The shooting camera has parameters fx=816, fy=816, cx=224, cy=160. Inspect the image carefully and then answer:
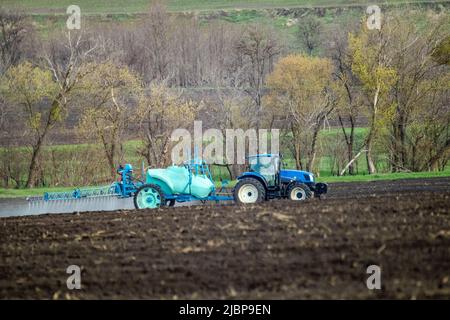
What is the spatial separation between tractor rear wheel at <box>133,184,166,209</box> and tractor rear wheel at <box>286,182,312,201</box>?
12.3 feet

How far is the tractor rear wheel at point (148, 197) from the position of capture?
24.0 meters

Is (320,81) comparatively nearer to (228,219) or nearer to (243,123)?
(243,123)

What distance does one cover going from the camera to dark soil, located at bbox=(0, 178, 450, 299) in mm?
12828

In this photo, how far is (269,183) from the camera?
24281 mm

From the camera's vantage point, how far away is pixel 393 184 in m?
31.4

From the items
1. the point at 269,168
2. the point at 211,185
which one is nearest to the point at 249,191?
the point at 269,168

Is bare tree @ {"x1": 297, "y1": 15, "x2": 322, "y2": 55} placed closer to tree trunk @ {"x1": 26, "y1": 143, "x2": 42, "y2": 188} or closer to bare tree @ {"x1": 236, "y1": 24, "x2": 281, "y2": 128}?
bare tree @ {"x1": 236, "y1": 24, "x2": 281, "y2": 128}

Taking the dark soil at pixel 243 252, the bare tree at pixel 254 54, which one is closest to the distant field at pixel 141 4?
the bare tree at pixel 254 54

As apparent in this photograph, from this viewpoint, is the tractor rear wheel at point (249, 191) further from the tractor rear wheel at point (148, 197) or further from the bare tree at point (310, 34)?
the bare tree at point (310, 34)

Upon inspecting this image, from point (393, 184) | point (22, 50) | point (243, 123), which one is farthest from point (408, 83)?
point (22, 50)

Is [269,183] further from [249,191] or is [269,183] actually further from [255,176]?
[249,191]

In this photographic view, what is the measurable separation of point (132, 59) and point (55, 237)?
4757cm

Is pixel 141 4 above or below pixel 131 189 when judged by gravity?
above

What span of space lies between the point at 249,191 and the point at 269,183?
0.69m
